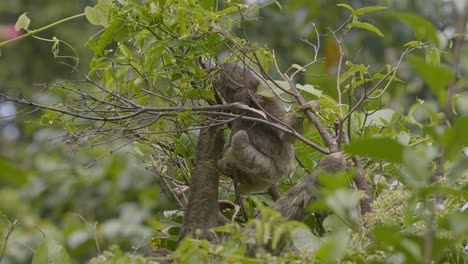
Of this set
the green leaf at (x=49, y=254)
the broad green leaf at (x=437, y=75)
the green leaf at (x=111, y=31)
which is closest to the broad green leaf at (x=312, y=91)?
the green leaf at (x=111, y=31)

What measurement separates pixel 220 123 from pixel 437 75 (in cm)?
195

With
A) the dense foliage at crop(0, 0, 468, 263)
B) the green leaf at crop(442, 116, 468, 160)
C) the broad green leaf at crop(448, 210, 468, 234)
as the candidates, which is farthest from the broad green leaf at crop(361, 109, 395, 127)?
the green leaf at crop(442, 116, 468, 160)

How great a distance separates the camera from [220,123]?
3328 millimetres

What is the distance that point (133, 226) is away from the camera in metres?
4.56

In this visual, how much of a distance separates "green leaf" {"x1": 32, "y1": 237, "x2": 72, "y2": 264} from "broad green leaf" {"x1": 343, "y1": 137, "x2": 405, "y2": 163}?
1.40m

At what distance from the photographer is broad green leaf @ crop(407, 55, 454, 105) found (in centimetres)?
142

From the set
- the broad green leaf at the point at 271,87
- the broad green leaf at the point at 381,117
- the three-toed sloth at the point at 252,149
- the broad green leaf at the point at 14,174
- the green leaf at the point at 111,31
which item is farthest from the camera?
the three-toed sloth at the point at 252,149

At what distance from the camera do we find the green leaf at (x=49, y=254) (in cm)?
259

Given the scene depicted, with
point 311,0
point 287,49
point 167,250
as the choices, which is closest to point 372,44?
point 287,49

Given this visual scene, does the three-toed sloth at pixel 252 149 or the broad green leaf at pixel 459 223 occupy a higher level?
the broad green leaf at pixel 459 223

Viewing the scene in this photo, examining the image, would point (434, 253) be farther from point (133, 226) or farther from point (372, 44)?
point (372, 44)

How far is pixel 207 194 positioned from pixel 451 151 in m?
2.66

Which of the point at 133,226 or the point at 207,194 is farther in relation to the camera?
the point at 133,226

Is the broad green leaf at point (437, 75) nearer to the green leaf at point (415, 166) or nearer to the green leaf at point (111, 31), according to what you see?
the green leaf at point (415, 166)
